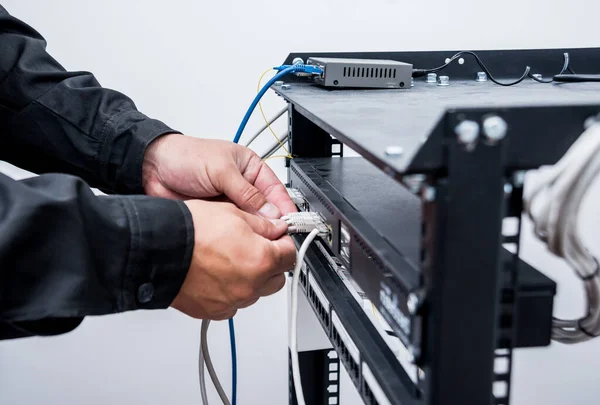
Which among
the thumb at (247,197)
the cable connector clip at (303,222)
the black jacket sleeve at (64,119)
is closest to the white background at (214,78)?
the black jacket sleeve at (64,119)

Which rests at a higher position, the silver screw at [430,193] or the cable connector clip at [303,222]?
the silver screw at [430,193]

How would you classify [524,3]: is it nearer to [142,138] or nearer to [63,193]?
[142,138]

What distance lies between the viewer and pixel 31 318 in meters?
0.46

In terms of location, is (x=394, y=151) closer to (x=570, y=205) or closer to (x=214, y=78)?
(x=570, y=205)

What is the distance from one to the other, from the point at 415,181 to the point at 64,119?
67cm

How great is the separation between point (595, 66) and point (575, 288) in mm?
615

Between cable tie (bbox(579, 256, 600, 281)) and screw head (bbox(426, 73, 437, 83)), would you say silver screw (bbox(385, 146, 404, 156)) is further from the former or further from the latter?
screw head (bbox(426, 73, 437, 83))

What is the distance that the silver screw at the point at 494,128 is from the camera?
292mm

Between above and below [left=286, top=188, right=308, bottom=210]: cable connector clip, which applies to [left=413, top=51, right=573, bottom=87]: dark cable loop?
above

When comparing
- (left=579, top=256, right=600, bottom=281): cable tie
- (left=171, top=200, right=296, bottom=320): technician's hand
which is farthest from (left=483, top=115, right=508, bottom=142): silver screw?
(left=171, top=200, right=296, bottom=320): technician's hand

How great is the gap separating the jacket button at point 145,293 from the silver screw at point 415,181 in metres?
0.30

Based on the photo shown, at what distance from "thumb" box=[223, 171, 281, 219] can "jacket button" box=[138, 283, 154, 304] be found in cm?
19

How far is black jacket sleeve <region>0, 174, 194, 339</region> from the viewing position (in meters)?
0.46

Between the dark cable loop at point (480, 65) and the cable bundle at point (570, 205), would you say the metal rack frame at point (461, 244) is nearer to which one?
the cable bundle at point (570, 205)
